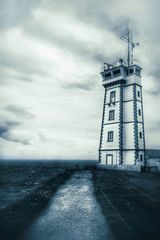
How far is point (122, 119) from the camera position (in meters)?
34.2

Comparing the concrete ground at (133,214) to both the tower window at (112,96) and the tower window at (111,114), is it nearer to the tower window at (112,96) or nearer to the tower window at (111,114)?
the tower window at (111,114)

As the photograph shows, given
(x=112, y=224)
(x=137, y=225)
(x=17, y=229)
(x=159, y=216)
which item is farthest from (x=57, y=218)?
(x=159, y=216)

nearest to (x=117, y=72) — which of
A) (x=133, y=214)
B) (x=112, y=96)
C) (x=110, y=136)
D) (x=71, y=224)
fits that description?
(x=112, y=96)

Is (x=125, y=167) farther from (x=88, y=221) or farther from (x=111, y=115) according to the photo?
(x=88, y=221)

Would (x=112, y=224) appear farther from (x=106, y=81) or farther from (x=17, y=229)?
(x=106, y=81)

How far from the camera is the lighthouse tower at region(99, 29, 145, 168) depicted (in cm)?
3225

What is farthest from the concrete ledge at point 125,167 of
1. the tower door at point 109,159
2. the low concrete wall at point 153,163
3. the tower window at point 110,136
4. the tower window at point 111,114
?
the tower window at point 111,114

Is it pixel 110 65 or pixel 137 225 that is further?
pixel 110 65

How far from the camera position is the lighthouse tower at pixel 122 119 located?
32250mm

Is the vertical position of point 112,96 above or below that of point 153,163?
above

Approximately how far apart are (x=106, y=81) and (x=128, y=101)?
20.5 feet

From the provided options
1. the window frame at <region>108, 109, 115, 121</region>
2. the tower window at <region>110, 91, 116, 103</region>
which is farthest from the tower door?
the tower window at <region>110, 91, 116, 103</region>

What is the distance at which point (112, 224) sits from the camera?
7402mm

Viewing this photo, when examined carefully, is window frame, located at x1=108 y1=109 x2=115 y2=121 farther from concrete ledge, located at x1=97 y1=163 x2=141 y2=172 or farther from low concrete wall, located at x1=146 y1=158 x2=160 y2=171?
low concrete wall, located at x1=146 y1=158 x2=160 y2=171
